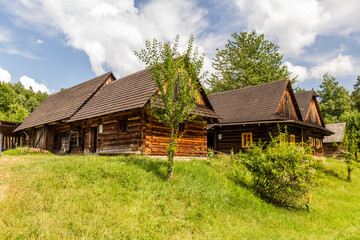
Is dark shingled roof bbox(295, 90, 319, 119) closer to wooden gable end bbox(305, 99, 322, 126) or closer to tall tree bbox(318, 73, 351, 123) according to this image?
wooden gable end bbox(305, 99, 322, 126)

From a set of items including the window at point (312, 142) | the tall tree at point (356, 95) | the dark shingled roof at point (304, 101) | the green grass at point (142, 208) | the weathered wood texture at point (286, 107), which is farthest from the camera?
the tall tree at point (356, 95)

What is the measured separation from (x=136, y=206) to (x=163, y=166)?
4.05m

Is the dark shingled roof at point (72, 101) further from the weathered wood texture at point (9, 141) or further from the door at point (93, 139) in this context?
the weathered wood texture at point (9, 141)

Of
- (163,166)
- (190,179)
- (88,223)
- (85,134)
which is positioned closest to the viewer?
(88,223)

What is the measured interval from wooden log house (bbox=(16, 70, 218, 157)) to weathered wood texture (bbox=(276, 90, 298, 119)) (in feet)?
20.7

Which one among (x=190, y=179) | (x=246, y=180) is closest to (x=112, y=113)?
(x=190, y=179)

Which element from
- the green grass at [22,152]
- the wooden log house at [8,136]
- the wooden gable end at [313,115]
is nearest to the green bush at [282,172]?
the green grass at [22,152]

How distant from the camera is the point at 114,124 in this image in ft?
52.8

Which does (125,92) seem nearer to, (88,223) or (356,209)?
(88,223)

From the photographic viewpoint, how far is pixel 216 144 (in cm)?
2306

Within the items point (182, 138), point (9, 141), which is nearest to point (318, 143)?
point (182, 138)

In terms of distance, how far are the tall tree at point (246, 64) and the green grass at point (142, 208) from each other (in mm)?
28834

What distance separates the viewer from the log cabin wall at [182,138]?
14.5 metres

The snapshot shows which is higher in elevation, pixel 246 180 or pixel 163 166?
pixel 163 166
